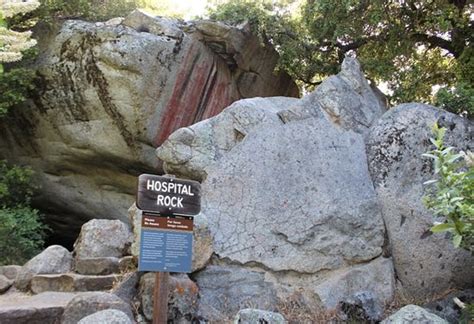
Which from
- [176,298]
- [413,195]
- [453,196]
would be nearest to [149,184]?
[176,298]

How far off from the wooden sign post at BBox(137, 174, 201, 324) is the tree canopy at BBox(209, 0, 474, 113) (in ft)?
16.0

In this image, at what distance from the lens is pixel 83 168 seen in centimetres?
1164

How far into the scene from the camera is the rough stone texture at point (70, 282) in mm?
7270

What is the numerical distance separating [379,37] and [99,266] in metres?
6.75

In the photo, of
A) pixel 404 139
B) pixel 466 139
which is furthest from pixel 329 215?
pixel 466 139

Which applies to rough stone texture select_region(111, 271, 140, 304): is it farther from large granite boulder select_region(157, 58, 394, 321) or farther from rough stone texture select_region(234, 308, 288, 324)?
rough stone texture select_region(234, 308, 288, 324)

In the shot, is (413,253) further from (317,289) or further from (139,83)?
(139,83)

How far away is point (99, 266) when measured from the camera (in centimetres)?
773

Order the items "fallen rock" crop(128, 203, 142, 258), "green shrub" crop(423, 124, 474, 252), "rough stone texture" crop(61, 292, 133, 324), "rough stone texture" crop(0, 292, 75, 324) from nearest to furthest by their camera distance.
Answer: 1. "green shrub" crop(423, 124, 474, 252)
2. "rough stone texture" crop(61, 292, 133, 324)
3. "rough stone texture" crop(0, 292, 75, 324)
4. "fallen rock" crop(128, 203, 142, 258)

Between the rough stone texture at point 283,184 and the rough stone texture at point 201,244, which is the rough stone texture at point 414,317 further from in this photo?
the rough stone texture at point 201,244

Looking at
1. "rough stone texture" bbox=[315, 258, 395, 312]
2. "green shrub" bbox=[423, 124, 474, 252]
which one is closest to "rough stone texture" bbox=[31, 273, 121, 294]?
"rough stone texture" bbox=[315, 258, 395, 312]

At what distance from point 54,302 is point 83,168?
5.59 meters

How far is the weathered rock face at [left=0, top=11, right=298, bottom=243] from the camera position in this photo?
10492 millimetres

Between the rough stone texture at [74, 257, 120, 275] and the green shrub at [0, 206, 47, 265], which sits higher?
the green shrub at [0, 206, 47, 265]
